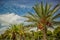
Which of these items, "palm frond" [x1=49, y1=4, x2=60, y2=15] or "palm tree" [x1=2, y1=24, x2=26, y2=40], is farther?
"palm tree" [x1=2, y1=24, x2=26, y2=40]

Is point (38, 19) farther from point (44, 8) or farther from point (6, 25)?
point (6, 25)

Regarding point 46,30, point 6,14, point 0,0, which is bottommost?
point 46,30

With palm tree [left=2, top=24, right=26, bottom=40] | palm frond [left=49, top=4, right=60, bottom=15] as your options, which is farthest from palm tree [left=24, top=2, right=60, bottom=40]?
palm tree [left=2, top=24, right=26, bottom=40]

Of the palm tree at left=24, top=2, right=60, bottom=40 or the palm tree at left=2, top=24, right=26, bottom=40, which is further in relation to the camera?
the palm tree at left=2, top=24, right=26, bottom=40

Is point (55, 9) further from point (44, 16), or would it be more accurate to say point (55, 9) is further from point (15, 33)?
point (15, 33)

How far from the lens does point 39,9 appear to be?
13.4m

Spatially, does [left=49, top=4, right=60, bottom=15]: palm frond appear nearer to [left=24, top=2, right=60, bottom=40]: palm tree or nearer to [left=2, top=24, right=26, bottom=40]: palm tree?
[left=24, top=2, right=60, bottom=40]: palm tree

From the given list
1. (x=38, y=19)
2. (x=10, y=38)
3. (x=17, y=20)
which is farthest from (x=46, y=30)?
(x=10, y=38)

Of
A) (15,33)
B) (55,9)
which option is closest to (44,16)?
(55,9)

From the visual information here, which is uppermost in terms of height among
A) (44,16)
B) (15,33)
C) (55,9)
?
(55,9)

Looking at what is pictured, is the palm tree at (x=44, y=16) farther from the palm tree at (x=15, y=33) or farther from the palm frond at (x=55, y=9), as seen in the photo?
the palm tree at (x=15, y=33)

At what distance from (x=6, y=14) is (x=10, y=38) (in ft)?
10.5

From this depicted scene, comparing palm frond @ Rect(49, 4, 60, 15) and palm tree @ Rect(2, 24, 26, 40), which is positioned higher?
palm frond @ Rect(49, 4, 60, 15)

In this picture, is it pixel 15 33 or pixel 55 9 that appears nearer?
pixel 55 9
